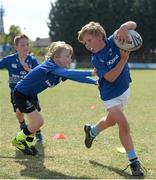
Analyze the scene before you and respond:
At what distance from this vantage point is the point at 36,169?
265 inches

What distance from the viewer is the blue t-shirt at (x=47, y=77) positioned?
674cm

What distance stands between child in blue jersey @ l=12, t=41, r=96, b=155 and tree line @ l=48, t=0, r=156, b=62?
6573 centimetres

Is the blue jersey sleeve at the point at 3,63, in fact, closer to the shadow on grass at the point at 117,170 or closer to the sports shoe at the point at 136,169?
the shadow on grass at the point at 117,170

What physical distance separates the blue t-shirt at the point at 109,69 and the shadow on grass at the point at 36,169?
4.01 feet

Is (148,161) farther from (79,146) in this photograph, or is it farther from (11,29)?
(11,29)

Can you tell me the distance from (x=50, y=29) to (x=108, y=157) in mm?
73378

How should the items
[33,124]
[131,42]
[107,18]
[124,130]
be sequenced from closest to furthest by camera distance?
[131,42] < [124,130] < [33,124] < [107,18]

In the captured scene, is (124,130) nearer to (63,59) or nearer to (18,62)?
(63,59)

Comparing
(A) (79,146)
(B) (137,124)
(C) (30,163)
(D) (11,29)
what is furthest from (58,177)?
(D) (11,29)

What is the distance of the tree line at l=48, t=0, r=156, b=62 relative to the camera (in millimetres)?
73438

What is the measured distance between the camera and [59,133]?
9.85 metres

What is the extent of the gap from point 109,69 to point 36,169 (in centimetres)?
166

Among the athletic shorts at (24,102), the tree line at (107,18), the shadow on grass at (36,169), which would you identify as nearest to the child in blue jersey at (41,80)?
the athletic shorts at (24,102)

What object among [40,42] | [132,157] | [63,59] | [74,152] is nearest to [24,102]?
[63,59]
